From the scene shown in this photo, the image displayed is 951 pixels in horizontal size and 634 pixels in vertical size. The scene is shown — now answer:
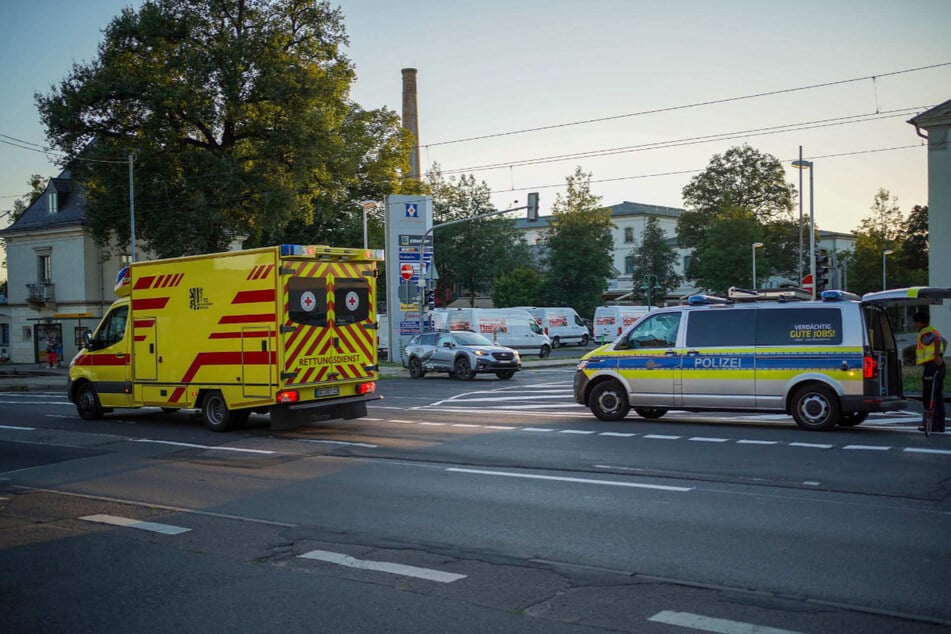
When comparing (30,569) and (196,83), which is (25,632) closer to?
(30,569)

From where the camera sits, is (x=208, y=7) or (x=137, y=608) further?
(x=208, y=7)

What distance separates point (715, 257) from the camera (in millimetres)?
73250

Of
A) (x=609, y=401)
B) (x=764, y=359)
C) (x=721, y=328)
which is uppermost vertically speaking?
(x=721, y=328)

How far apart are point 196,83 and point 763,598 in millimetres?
33471

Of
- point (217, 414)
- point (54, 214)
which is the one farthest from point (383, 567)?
point (54, 214)

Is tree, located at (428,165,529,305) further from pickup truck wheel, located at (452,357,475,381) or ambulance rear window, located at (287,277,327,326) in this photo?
ambulance rear window, located at (287,277,327,326)

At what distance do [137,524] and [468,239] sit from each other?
245ft

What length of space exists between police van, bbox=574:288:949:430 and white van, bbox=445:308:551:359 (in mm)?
30899

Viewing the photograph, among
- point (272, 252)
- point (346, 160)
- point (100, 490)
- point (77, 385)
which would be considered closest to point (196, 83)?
point (346, 160)

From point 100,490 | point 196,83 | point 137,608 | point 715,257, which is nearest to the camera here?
point 137,608

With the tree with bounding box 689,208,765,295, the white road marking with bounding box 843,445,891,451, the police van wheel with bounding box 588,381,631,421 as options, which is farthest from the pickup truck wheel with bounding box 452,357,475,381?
the tree with bounding box 689,208,765,295

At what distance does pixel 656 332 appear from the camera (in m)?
15.2

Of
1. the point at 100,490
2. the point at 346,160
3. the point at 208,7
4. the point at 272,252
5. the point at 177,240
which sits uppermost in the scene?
the point at 208,7

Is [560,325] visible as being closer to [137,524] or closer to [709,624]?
[137,524]
